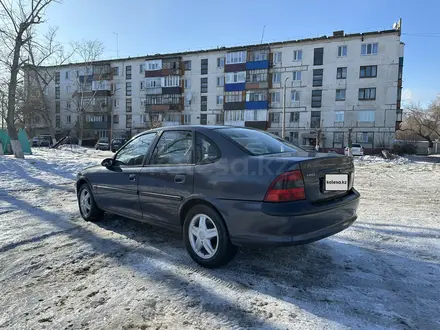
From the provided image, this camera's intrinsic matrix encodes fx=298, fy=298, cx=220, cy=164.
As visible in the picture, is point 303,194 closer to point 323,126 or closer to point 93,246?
point 93,246

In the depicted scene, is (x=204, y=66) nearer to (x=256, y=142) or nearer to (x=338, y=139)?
(x=338, y=139)

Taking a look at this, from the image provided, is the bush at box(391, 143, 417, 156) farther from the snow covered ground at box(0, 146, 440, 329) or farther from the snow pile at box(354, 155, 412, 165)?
the snow covered ground at box(0, 146, 440, 329)

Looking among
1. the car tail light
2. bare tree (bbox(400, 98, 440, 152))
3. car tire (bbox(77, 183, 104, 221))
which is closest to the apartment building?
bare tree (bbox(400, 98, 440, 152))

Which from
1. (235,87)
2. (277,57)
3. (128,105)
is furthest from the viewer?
(128,105)

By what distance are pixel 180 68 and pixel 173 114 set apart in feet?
23.1

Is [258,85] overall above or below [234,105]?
above

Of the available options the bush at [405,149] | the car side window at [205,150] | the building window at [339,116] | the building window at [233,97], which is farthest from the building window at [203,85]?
the car side window at [205,150]

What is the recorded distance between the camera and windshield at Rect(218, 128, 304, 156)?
3.30m

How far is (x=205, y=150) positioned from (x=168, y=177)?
1.91ft

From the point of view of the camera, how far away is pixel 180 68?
45594mm

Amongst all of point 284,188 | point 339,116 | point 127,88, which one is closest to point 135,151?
point 284,188

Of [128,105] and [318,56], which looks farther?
[128,105]

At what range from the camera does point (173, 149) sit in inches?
147

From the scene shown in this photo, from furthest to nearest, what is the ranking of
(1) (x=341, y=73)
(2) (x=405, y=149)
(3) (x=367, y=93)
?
(1) (x=341, y=73), (2) (x=405, y=149), (3) (x=367, y=93)
